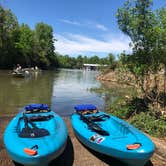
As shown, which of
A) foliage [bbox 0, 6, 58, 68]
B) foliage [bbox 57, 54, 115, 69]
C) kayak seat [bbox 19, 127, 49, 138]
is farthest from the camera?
foliage [bbox 57, 54, 115, 69]

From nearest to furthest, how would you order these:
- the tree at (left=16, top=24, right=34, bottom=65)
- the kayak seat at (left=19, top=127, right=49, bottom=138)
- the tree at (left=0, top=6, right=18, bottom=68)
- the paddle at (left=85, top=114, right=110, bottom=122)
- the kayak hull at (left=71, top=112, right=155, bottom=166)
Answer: the kayak hull at (left=71, top=112, right=155, bottom=166) → the kayak seat at (left=19, top=127, right=49, bottom=138) → the paddle at (left=85, top=114, right=110, bottom=122) → the tree at (left=0, top=6, right=18, bottom=68) → the tree at (left=16, top=24, right=34, bottom=65)

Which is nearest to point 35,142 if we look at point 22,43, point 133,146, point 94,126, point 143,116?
point 94,126

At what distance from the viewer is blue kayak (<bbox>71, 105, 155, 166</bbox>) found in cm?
434

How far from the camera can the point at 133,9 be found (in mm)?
7195

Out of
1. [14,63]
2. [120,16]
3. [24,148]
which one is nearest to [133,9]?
[120,16]

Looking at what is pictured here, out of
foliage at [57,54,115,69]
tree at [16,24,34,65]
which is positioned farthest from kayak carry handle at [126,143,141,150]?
foliage at [57,54,115,69]

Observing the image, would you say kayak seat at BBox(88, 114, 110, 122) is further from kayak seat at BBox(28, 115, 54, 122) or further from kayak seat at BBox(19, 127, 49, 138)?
kayak seat at BBox(19, 127, 49, 138)

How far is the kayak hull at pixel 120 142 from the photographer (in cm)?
432

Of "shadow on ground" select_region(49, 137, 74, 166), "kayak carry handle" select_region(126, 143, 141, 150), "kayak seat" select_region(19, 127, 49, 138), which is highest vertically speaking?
"kayak seat" select_region(19, 127, 49, 138)

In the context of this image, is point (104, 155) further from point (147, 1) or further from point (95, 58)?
point (95, 58)

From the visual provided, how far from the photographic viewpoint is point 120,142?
15.4ft

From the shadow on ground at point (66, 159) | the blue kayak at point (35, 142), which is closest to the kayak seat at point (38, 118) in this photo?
the blue kayak at point (35, 142)

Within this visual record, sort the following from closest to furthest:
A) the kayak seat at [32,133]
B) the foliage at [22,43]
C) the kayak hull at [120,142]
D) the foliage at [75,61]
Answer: the kayak hull at [120,142], the kayak seat at [32,133], the foliage at [22,43], the foliage at [75,61]

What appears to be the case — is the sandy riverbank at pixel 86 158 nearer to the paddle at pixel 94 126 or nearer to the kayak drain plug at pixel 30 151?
the paddle at pixel 94 126
